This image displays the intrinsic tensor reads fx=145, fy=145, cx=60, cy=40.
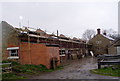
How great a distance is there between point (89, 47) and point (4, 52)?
1357 inches

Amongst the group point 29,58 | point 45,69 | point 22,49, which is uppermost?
point 22,49

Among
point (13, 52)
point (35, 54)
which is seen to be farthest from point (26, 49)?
point (13, 52)

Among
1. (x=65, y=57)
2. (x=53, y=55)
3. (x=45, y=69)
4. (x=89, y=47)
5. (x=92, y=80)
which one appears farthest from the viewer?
(x=89, y=47)

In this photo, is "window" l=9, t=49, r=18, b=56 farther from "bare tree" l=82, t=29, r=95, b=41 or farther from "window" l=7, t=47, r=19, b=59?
"bare tree" l=82, t=29, r=95, b=41

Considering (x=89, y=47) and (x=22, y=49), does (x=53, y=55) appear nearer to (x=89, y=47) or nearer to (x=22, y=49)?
(x=22, y=49)

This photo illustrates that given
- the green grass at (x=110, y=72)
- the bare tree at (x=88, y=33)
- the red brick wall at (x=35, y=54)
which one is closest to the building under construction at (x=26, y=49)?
the red brick wall at (x=35, y=54)

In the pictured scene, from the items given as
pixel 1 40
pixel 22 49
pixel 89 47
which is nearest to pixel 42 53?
pixel 22 49

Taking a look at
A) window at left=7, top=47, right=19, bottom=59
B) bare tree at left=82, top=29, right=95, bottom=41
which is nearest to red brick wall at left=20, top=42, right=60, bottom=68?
→ window at left=7, top=47, right=19, bottom=59

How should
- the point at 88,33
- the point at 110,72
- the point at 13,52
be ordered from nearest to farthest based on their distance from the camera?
the point at 110,72
the point at 13,52
the point at 88,33

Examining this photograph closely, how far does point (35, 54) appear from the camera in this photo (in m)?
17.8

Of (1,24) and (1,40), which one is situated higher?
(1,24)

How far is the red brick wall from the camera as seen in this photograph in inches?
685

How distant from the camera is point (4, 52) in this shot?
19.3m

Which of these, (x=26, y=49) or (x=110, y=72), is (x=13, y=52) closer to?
Result: (x=26, y=49)
